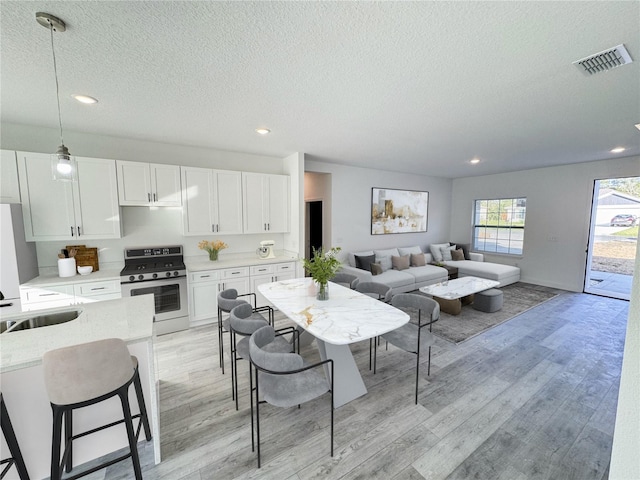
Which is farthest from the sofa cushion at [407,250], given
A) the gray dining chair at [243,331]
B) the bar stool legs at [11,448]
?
the bar stool legs at [11,448]

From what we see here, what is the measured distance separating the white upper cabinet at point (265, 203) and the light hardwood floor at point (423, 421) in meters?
2.06

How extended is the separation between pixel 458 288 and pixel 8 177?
621cm

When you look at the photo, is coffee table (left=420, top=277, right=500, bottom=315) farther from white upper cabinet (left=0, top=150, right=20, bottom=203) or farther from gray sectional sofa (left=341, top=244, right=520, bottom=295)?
Answer: white upper cabinet (left=0, top=150, right=20, bottom=203)

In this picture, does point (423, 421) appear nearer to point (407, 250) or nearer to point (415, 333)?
point (415, 333)

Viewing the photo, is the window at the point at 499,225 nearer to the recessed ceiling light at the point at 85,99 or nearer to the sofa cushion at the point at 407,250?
the sofa cushion at the point at 407,250

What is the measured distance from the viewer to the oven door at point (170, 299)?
133 inches

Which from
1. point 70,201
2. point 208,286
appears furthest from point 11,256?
point 208,286

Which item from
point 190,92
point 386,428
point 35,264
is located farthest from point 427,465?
point 35,264

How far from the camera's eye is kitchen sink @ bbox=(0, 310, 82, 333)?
1.83 meters

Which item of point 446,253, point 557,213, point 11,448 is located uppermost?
point 557,213

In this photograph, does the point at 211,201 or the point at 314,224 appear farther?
the point at 314,224

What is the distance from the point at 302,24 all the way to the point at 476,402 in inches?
124

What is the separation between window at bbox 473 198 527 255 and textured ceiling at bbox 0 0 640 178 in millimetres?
3097

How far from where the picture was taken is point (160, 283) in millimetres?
3400
